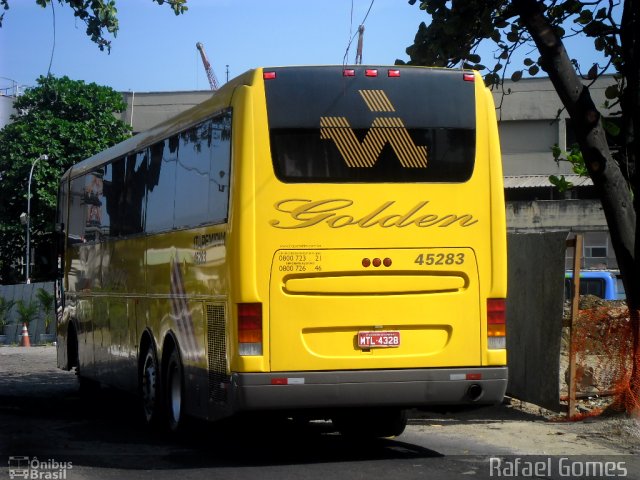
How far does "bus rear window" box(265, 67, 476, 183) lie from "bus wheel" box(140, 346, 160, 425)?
368 centimetres

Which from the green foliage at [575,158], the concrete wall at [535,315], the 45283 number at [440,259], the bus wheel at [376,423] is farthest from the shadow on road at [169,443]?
the green foliage at [575,158]

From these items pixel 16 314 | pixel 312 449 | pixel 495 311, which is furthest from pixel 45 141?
pixel 495 311

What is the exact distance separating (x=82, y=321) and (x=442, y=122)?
8477 millimetres

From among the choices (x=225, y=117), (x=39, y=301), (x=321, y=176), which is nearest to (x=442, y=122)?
(x=321, y=176)

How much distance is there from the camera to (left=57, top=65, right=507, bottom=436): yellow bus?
9555mm

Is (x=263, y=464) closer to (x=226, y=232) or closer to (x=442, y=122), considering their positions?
(x=226, y=232)

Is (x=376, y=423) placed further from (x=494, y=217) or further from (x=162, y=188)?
(x=162, y=188)

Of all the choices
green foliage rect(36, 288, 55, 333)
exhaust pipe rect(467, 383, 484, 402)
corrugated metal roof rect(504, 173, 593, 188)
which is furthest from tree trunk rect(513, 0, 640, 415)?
corrugated metal roof rect(504, 173, 593, 188)

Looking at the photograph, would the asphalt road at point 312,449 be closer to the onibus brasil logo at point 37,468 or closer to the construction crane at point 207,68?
the onibus brasil logo at point 37,468

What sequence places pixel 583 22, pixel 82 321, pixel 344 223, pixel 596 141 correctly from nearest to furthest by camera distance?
1. pixel 344 223
2. pixel 596 141
3. pixel 583 22
4. pixel 82 321

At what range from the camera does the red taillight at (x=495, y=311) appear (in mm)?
10023

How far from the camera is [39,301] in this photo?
4134 centimetres

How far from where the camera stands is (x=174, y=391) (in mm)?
11766

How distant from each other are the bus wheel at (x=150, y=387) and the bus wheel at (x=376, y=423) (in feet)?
6.62
